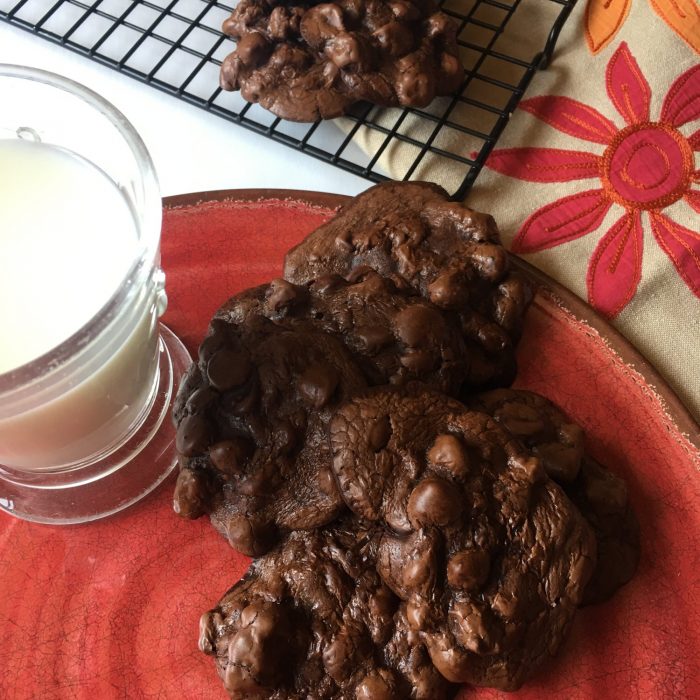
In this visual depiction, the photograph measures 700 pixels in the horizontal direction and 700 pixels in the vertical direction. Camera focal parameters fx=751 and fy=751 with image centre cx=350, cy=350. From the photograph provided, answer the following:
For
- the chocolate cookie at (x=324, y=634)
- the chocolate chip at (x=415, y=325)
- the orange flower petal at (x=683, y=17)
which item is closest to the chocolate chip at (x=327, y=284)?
the chocolate chip at (x=415, y=325)

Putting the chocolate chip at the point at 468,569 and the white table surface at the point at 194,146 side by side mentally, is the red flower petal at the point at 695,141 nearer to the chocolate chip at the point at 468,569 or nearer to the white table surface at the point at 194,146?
the white table surface at the point at 194,146

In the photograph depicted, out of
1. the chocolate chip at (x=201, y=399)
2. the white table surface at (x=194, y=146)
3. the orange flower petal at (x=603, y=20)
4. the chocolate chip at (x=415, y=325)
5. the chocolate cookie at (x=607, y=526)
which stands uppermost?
the orange flower petal at (x=603, y=20)

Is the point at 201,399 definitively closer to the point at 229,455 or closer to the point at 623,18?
the point at 229,455

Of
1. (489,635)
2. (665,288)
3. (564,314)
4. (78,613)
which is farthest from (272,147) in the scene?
(489,635)

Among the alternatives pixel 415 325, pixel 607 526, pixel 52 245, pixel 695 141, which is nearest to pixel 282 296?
pixel 415 325

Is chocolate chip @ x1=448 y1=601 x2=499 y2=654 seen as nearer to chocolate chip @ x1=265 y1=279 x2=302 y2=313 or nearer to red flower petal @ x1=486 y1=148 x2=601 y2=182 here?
chocolate chip @ x1=265 y1=279 x2=302 y2=313

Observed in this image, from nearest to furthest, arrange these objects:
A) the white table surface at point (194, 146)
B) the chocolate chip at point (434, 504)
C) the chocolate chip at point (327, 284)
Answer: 1. the chocolate chip at point (434, 504)
2. the chocolate chip at point (327, 284)
3. the white table surface at point (194, 146)
